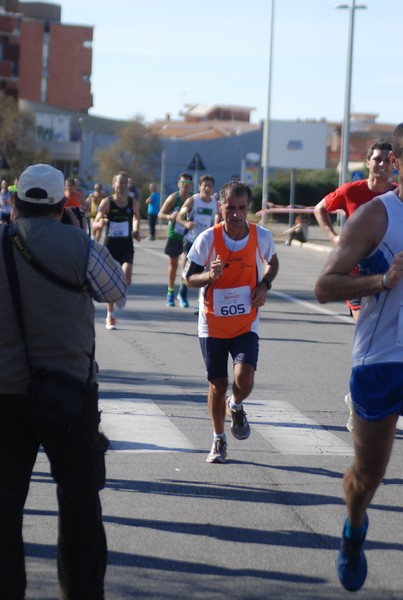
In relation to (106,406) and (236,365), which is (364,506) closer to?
(236,365)

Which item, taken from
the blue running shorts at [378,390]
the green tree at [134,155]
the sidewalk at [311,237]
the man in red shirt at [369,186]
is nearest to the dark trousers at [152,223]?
the sidewalk at [311,237]

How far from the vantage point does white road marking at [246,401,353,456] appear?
8.61 metres

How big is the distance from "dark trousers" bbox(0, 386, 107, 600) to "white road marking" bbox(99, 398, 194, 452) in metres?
3.60

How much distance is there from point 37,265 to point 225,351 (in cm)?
359

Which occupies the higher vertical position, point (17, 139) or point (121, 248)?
point (17, 139)

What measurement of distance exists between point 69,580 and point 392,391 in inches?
59.8

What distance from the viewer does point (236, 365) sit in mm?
8078

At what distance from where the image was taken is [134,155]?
284ft

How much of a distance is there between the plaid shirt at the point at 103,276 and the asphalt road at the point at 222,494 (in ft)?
4.49

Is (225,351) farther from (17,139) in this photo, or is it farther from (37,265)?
(17,139)

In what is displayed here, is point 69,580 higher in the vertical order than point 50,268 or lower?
lower

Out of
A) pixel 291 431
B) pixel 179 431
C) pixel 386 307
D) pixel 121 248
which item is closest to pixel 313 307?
pixel 121 248

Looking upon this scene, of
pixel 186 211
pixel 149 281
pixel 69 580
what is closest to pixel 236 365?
pixel 69 580

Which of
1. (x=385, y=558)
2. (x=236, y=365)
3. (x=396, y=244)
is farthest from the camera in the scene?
(x=236, y=365)
